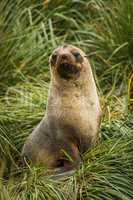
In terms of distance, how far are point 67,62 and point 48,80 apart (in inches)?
88.5

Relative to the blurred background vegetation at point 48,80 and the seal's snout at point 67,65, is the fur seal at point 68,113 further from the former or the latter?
the blurred background vegetation at point 48,80

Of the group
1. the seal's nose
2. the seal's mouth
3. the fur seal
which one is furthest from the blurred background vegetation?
the seal's nose

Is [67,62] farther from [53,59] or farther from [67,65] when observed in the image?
[53,59]

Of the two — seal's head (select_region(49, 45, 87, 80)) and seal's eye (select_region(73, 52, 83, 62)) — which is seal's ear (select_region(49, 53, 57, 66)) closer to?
seal's head (select_region(49, 45, 87, 80))

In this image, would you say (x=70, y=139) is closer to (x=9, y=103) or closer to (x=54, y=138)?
(x=54, y=138)

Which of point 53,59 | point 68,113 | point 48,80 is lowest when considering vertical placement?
point 48,80

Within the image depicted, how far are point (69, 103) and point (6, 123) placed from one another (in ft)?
3.88

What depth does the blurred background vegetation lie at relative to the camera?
755cm

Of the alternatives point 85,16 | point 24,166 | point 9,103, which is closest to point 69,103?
point 24,166

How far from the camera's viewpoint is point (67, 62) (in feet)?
25.3

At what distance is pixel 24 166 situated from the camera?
8.02m

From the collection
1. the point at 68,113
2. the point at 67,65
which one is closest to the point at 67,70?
the point at 67,65

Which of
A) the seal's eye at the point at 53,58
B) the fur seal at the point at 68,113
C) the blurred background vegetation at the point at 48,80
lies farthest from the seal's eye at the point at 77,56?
the blurred background vegetation at the point at 48,80

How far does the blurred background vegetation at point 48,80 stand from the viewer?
755cm
